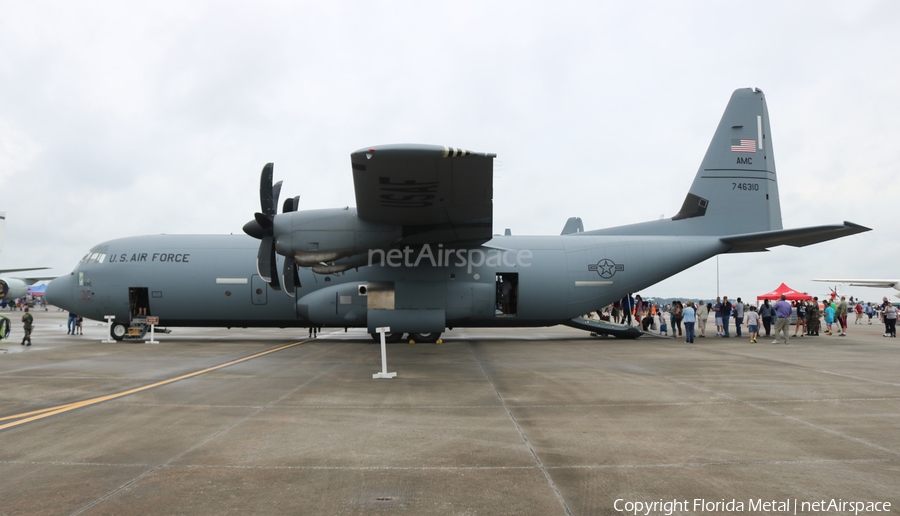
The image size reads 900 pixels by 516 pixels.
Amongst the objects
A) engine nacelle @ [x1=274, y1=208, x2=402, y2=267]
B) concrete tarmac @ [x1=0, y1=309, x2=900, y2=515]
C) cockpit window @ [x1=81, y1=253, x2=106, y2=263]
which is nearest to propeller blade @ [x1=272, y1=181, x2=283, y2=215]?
engine nacelle @ [x1=274, y1=208, x2=402, y2=267]

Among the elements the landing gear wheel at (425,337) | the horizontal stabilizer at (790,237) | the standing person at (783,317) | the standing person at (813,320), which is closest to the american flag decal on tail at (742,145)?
the horizontal stabilizer at (790,237)

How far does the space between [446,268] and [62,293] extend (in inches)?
477

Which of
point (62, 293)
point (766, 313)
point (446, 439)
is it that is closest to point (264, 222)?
point (62, 293)

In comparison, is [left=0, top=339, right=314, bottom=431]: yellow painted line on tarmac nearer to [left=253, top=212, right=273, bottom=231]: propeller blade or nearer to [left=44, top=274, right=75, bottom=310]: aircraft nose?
[left=253, top=212, right=273, bottom=231]: propeller blade

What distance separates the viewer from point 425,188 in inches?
418

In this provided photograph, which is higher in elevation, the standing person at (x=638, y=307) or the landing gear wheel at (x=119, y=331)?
the standing person at (x=638, y=307)

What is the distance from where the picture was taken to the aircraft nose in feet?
54.9

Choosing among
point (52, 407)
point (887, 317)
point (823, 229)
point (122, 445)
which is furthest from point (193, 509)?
point (887, 317)

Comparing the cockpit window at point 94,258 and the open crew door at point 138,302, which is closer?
the open crew door at point 138,302

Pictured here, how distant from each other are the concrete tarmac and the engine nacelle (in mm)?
2867

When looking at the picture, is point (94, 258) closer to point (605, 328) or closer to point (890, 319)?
point (605, 328)

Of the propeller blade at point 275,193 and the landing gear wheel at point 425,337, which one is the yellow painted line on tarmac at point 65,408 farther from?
the landing gear wheel at point 425,337

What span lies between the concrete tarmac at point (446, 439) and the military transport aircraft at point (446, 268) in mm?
→ 4673

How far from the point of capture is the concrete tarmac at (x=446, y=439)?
3760mm
